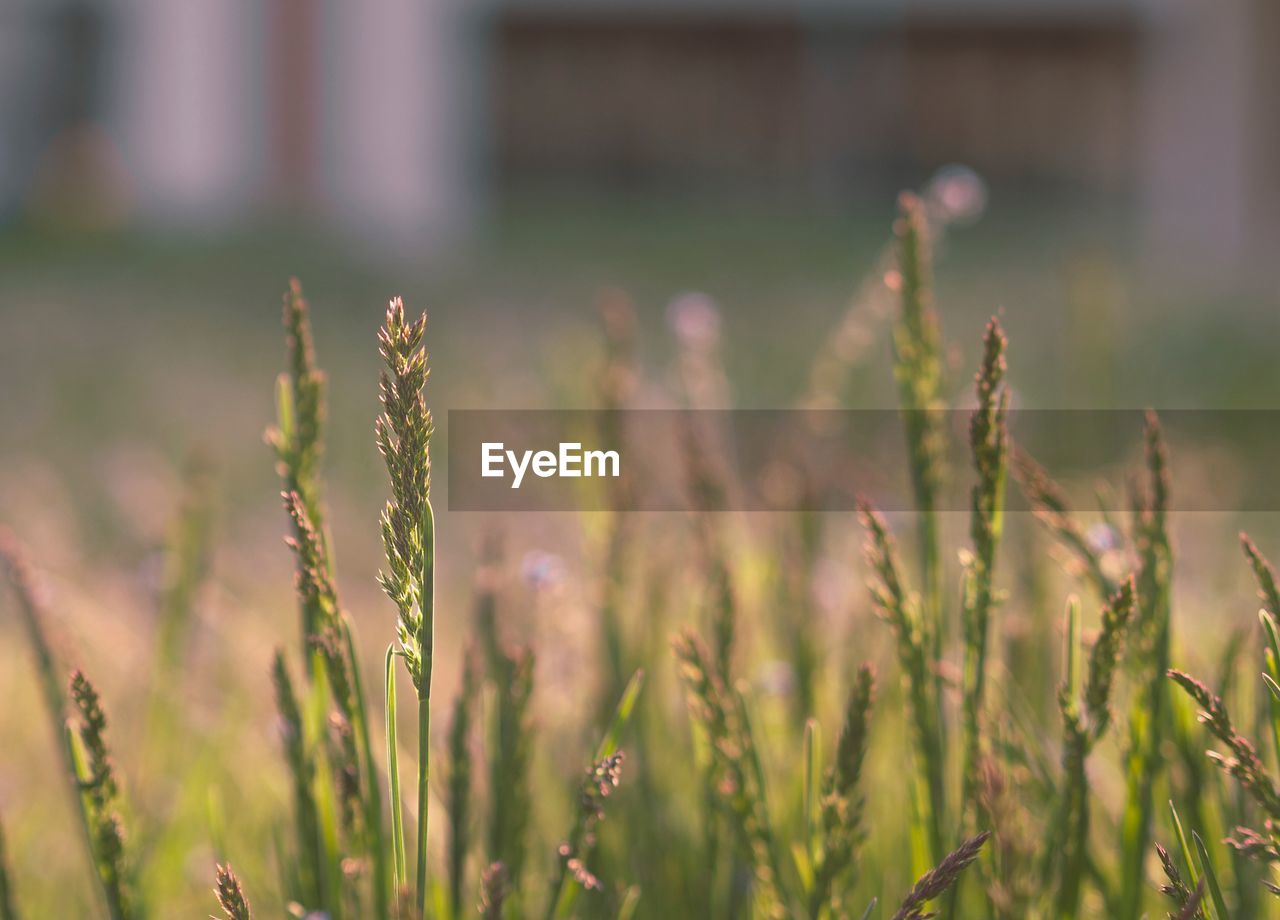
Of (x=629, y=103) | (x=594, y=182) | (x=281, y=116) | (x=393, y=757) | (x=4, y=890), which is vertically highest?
(x=629, y=103)

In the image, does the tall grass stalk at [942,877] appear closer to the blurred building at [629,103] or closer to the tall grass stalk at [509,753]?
the tall grass stalk at [509,753]

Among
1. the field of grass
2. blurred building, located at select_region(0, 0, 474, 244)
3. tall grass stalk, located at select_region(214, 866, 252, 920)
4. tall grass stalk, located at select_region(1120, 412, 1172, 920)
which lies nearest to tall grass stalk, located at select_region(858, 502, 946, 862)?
the field of grass

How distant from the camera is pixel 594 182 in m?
10.8

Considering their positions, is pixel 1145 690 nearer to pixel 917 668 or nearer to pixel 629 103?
pixel 917 668

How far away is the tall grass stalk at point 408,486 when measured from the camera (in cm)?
54

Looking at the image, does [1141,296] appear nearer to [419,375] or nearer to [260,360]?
[260,360]

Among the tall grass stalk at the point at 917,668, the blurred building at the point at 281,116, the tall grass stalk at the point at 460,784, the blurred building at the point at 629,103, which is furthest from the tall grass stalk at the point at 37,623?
the blurred building at the point at 629,103

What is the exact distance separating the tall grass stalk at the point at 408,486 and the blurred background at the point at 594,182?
4.28 m

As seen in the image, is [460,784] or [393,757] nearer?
[393,757]

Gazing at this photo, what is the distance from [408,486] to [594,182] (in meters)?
10.5

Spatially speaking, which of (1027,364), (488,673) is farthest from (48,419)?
(488,673)

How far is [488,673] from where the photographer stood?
43.4 inches

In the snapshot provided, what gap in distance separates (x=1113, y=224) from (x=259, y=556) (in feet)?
29.8

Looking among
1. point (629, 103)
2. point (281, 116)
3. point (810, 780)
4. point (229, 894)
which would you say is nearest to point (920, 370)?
point (810, 780)
